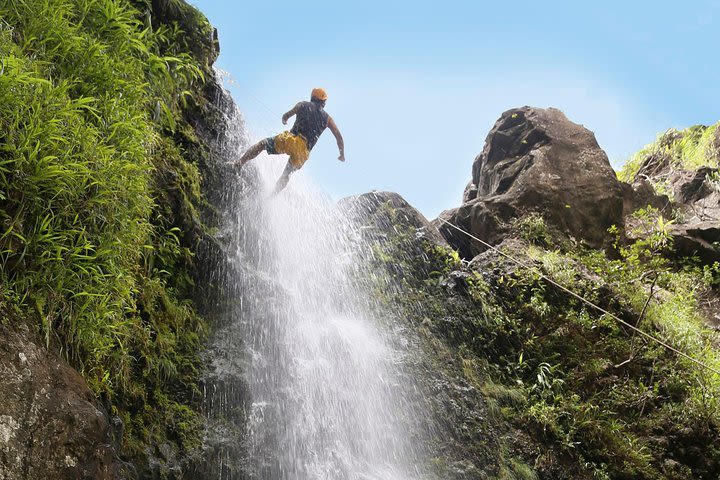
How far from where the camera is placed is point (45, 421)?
2.71 meters

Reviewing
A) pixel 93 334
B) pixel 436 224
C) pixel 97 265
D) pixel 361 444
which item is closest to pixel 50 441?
pixel 93 334

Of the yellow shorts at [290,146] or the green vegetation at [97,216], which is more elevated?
the yellow shorts at [290,146]

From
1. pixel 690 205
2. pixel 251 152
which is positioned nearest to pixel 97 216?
pixel 251 152

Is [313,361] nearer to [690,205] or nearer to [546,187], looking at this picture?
[546,187]

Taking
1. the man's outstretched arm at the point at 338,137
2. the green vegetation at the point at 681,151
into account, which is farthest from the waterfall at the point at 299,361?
the green vegetation at the point at 681,151

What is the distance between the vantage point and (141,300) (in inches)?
184

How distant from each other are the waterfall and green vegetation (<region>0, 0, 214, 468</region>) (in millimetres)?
449

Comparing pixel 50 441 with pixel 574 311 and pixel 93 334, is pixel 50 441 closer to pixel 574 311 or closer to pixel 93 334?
pixel 93 334

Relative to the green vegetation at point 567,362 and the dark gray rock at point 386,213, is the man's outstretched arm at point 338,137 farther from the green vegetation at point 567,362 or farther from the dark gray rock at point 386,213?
the green vegetation at point 567,362

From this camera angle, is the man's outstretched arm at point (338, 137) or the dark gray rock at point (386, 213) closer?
the man's outstretched arm at point (338, 137)

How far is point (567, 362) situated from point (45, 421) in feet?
22.6

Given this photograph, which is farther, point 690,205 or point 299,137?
point 690,205

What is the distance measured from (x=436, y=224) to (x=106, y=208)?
839cm

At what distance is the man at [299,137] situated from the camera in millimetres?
7836
